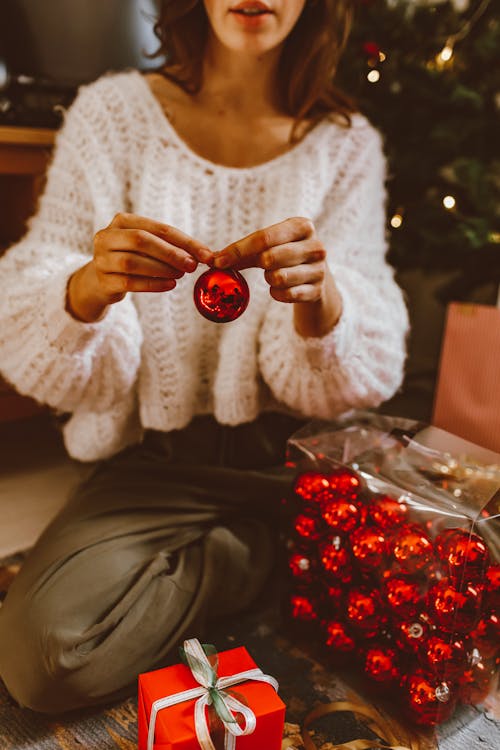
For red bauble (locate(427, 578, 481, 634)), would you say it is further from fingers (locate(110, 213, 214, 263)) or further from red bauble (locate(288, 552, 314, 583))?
fingers (locate(110, 213, 214, 263))

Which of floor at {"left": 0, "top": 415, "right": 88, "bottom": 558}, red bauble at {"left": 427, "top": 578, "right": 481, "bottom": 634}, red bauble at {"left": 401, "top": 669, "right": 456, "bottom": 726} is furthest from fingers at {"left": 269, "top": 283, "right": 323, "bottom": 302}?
floor at {"left": 0, "top": 415, "right": 88, "bottom": 558}

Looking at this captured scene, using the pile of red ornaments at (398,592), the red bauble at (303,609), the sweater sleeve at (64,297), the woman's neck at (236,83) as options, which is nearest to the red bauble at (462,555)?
the pile of red ornaments at (398,592)

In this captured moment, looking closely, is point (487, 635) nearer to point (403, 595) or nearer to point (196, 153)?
point (403, 595)

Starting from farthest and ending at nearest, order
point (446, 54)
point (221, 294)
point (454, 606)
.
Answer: point (446, 54), point (454, 606), point (221, 294)

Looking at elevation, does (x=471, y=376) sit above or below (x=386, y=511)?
above

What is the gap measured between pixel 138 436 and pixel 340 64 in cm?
79

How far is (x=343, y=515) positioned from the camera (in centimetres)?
85

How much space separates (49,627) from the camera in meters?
0.78

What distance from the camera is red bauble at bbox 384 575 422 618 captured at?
794 millimetres

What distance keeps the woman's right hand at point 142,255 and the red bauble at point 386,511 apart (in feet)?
1.25

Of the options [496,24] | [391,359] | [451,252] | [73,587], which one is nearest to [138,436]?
[73,587]


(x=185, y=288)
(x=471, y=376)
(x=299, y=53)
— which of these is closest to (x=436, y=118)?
(x=299, y=53)

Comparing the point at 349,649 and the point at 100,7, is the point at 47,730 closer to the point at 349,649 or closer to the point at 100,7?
the point at 349,649

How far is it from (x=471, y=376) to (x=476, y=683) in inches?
20.8
